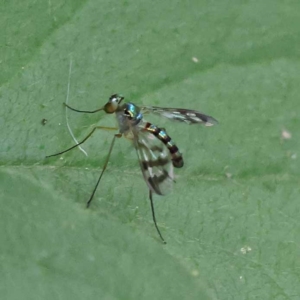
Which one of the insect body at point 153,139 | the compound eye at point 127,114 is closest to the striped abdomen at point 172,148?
the insect body at point 153,139

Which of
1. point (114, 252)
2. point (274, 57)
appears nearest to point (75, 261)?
point (114, 252)

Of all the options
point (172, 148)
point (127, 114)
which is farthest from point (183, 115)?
point (127, 114)

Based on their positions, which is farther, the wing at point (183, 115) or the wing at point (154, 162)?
the wing at point (183, 115)

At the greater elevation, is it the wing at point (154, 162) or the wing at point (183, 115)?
the wing at point (183, 115)

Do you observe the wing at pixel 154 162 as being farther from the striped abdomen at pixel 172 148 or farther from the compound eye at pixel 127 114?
the compound eye at pixel 127 114

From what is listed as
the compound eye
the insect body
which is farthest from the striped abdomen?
the compound eye

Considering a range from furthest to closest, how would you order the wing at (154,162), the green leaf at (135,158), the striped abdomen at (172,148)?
the striped abdomen at (172,148) < the wing at (154,162) < the green leaf at (135,158)

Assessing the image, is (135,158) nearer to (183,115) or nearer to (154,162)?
(154,162)

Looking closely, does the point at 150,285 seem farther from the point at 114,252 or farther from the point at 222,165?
the point at 222,165

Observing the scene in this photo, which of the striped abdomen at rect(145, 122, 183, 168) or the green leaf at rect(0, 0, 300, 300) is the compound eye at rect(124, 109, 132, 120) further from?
the striped abdomen at rect(145, 122, 183, 168)
